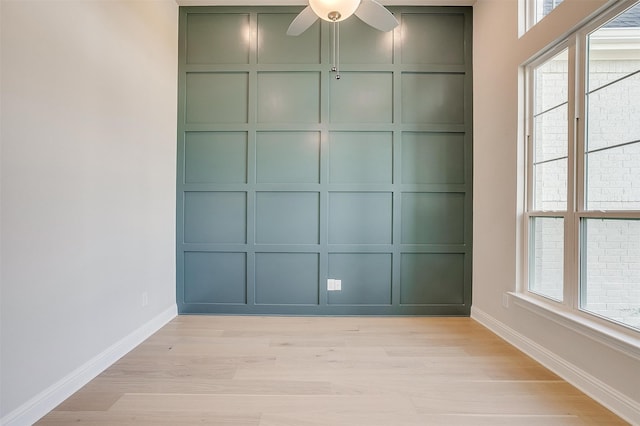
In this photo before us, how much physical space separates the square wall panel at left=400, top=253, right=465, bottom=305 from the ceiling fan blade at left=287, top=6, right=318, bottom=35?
222 centimetres

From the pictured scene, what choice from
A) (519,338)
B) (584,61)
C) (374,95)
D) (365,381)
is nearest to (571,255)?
(519,338)

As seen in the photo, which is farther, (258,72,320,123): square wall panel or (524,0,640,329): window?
(258,72,320,123): square wall panel

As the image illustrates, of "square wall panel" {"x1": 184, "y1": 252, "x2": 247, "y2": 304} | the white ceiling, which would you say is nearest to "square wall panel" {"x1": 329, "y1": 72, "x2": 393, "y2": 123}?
the white ceiling

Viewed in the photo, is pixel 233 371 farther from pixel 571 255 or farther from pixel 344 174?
pixel 571 255

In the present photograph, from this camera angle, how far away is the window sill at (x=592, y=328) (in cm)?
152

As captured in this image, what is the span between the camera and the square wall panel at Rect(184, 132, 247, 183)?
10.0 ft

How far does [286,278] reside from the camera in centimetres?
308

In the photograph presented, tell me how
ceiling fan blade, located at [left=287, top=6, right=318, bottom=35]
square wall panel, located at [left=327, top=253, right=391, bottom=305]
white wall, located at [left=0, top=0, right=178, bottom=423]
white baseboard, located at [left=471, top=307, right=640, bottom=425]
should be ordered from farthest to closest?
square wall panel, located at [left=327, top=253, right=391, bottom=305], ceiling fan blade, located at [left=287, top=6, right=318, bottom=35], white baseboard, located at [left=471, top=307, right=640, bottom=425], white wall, located at [left=0, top=0, right=178, bottom=423]

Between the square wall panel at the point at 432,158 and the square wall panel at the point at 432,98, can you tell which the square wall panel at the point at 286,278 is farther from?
the square wall panel at the point at 432,98

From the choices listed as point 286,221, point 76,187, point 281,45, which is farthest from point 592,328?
point 281,45

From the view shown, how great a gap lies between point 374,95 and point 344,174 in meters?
0.86

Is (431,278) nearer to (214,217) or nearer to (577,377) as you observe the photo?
(577,377)

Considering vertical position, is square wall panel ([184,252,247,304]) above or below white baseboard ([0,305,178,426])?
above

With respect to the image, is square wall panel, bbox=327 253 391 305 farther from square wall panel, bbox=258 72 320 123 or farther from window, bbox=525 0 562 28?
window, bbox=525 0 562 28
